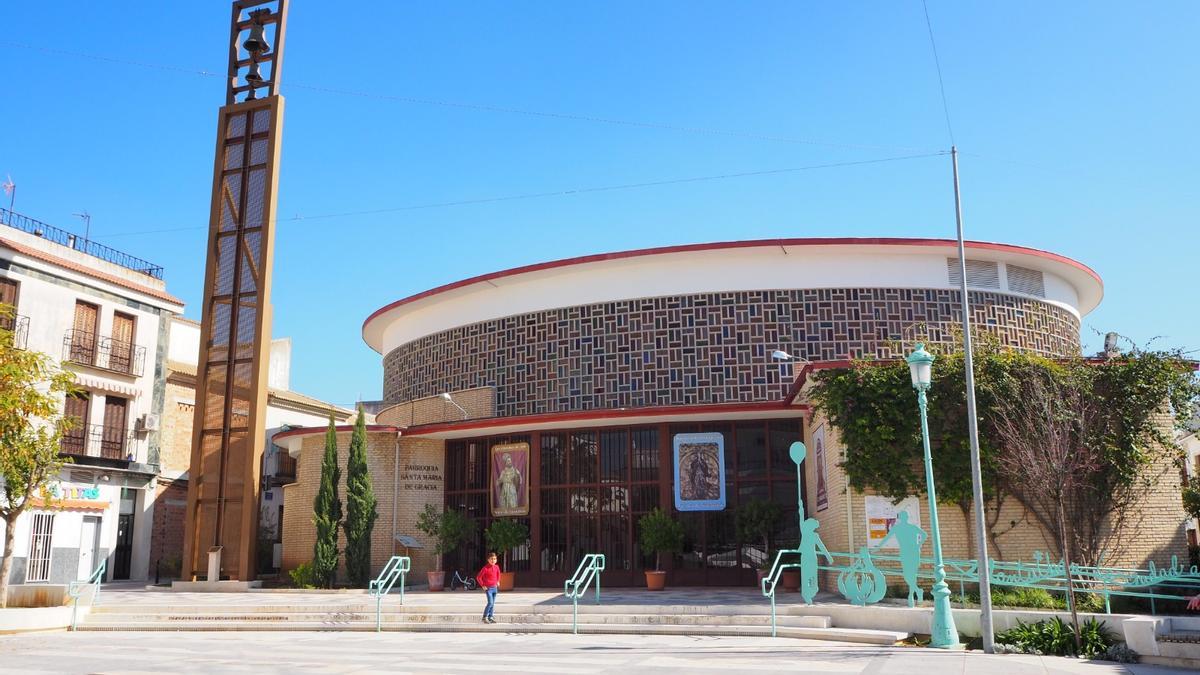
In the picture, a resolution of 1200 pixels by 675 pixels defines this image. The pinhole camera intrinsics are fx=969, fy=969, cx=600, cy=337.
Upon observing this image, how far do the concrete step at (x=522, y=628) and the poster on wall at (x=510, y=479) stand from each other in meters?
7.72

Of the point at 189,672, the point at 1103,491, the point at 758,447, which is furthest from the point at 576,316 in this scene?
the point at 189,672

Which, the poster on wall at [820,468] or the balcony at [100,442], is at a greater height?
the balcony at [100,442]

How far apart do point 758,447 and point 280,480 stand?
69.1 ft

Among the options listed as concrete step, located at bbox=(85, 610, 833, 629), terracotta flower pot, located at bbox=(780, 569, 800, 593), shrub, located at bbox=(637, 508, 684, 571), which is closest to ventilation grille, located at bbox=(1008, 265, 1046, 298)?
terracotta flower pot, located at bbox=(780, 569, 800, 593)

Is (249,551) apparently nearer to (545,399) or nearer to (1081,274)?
(545,399)

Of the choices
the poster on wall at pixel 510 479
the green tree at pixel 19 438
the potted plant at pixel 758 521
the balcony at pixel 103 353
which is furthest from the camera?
the balcony at pixel 103 353

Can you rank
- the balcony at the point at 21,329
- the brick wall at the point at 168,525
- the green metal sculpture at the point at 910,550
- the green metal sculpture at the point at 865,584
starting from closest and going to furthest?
the green metal sculpture at the point at 910,550, the green metal sculpture at the point at 865,584, the balcony at the point at 21,329, the brick wall at the point at 168,525

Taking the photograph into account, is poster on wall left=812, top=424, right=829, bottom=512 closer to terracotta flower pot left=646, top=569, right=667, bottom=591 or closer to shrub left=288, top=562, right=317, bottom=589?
terracotta flower pot left=646, top=569, right=667, bottom=591

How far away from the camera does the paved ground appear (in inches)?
443

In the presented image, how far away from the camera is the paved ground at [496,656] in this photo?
36.9 ft

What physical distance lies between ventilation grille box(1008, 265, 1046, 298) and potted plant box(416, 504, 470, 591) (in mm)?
16001

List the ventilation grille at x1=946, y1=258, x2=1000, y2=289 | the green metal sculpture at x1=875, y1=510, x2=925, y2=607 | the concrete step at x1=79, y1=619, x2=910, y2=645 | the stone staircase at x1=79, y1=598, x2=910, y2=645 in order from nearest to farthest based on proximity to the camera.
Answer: the concrete step at x1=79, y1=619, x2=910, y2=645 → the green metal sculpture at x1=875, y1=510, x2=925, y2=607 → the stone staircase at x1=79, y1=598, x2=910, y2=645 → the ventilation grille at x1=946, y1=258, x2=1000, y2=289

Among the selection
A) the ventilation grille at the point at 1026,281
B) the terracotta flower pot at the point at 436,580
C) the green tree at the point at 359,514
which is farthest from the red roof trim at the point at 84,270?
the ventilation grille at the point at 1026,281

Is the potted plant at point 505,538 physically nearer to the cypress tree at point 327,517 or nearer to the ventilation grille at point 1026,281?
the cypress tree at point 327,517
